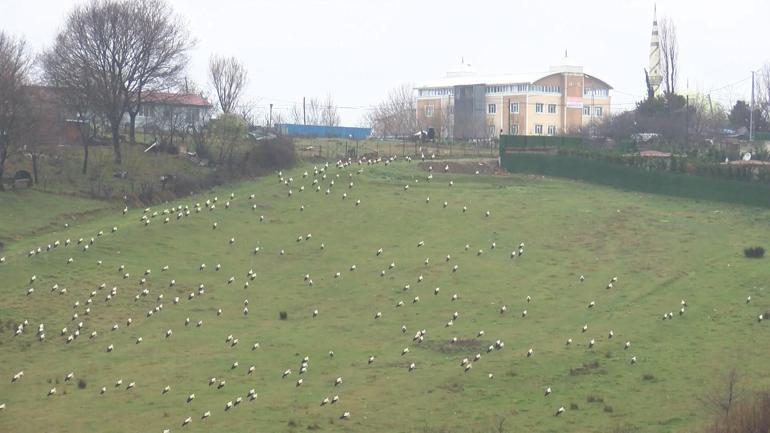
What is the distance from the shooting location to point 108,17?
95.2 meters

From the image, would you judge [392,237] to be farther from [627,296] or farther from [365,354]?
[365,354]

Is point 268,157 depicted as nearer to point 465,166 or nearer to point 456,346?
point 465,166

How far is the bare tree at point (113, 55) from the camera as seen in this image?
92812 millimetres

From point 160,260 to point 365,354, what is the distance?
55.6ft

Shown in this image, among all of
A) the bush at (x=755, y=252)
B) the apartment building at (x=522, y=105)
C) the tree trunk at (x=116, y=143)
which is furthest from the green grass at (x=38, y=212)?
the apartment building at (x=522, y=105)

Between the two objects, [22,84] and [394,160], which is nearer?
[22,84]

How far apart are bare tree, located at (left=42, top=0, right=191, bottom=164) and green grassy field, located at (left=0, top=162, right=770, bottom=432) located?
57.8ft

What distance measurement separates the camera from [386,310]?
2115 inches

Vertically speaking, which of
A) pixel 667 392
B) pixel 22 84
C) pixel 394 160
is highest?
pixel 22 84

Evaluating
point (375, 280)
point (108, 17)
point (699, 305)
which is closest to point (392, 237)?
point (375, 280)

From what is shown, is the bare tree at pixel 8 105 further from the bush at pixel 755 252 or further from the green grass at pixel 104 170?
the bush at pixel 755 252

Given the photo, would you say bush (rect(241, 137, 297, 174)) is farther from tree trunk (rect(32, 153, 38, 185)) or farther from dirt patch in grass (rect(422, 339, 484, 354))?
dirt patch in grass (rect(422, 339, 484, 354))

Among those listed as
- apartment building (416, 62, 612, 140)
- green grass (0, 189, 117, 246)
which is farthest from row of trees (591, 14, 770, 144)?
green grass (0, 189, 117, 246)

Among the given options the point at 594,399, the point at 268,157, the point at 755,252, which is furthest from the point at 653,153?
the point at 594,399
